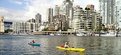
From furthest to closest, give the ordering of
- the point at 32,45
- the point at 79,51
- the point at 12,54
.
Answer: the point at 32,45 < the point at 79,51 < the point at 12,54

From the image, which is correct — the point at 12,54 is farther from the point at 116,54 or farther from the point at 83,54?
the point at 116,54

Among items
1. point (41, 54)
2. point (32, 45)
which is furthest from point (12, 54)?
point (32, 45)

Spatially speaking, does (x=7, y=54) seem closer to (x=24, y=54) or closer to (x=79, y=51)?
(x=24, y=54)

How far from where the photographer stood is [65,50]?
9231cm

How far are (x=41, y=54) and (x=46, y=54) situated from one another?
1.27m

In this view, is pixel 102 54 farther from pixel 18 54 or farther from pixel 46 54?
pixel 18 54

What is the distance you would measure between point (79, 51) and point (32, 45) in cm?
3447

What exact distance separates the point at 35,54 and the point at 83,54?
12.2 m

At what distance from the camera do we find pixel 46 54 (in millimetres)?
81625

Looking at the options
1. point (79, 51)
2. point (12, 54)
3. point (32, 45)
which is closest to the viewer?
point (12, 54)

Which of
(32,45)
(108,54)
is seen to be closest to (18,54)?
(108,54)

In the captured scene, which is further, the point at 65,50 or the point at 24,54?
the point at 65,50

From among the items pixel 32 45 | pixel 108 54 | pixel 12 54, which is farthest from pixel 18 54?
pixel 32 45

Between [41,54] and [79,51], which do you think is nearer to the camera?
[41,54]
